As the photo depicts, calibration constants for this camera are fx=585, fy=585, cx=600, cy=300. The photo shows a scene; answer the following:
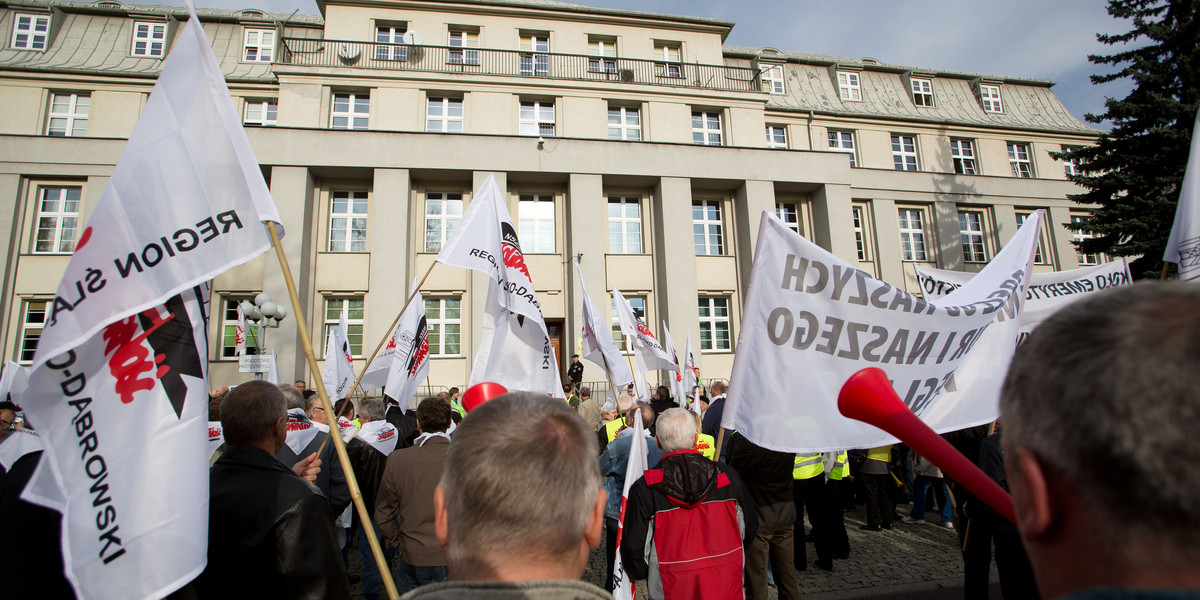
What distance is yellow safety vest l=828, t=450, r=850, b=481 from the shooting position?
680cm

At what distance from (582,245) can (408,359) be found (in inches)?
520

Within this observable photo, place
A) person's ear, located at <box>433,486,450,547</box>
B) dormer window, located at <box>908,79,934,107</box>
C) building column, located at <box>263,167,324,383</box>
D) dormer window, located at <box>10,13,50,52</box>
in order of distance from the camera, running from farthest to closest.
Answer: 1. dormer window, located at <box>908,79,934,107</box>
2. dormer window, located at <box>10,13,50,52</box>
3. building column, located at <box>263,167,324,383</box>
4. person's ear, located at <box>433,486,450,547</box>

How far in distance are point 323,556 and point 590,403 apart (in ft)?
23.8

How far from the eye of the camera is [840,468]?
275 inches

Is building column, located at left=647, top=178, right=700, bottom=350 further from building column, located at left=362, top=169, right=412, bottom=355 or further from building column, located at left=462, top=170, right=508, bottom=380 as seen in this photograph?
building column, located at left=362, top=169, right=412, bottom=355

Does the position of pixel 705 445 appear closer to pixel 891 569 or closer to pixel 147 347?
pixel 891 569

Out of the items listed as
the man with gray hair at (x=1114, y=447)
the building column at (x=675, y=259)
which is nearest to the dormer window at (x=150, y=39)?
the building column at (x=675, y=259)

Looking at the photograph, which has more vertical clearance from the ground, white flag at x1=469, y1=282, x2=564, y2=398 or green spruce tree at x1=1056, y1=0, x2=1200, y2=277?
green spruce tree at x1=1056, y1=0, x2=1200, y2=277

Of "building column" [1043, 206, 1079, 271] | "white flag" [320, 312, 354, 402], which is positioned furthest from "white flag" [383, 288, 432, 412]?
"building column" [1043, 206, 1079, 271]

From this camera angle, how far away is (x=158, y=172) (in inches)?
87.9

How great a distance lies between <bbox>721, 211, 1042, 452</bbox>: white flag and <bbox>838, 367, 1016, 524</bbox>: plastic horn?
Result: 1.55m

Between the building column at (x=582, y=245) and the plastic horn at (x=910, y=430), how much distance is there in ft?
58.8

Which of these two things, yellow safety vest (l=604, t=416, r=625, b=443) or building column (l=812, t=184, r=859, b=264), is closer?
yellow safety vest (l=604, t=416, r=625, b=443)

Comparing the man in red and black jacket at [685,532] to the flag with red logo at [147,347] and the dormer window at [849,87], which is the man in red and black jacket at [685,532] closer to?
the flag with red logo at [147,347]
